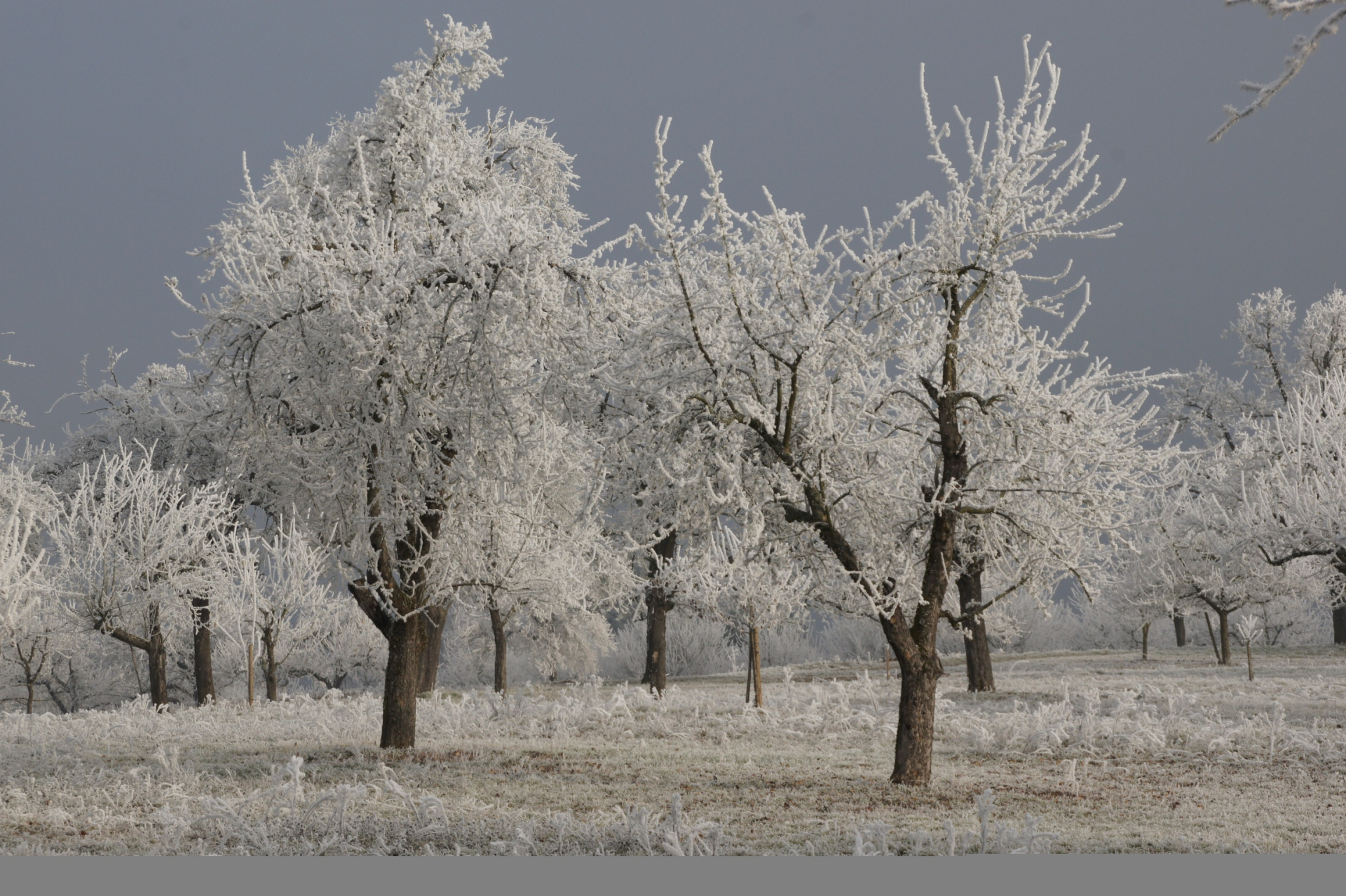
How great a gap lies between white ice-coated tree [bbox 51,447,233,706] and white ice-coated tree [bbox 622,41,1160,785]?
14.3m

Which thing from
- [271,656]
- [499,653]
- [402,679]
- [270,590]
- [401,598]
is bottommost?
[499,653]

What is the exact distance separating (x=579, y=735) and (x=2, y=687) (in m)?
34.8

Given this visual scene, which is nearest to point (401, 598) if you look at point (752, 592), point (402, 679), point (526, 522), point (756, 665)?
point (402, 679)

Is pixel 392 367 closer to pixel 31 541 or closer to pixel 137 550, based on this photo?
pixel 137 550

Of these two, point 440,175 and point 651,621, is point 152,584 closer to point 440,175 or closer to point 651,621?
point 651,621

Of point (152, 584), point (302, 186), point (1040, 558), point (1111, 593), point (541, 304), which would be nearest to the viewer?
point (541, 304)

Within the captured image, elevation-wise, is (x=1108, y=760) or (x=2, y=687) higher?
(x=1108, y=760)

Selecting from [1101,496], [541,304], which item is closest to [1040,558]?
[1101,496]

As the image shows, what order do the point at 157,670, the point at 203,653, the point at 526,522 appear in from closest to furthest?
the point at 526,522
the point at 157,670
the point at 203,653

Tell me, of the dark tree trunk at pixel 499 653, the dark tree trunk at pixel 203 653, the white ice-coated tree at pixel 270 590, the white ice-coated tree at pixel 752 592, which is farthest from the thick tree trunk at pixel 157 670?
the white ice-coated tree at pixel 752 592

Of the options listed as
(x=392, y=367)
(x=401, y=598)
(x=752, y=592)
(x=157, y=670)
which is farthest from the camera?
(x=157, y=670)

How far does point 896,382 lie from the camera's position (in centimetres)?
1121

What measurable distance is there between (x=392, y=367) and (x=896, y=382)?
5623mm

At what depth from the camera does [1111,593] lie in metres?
37.9
